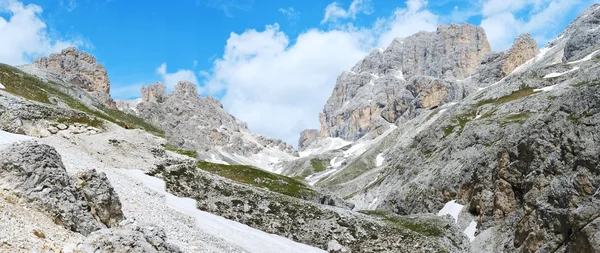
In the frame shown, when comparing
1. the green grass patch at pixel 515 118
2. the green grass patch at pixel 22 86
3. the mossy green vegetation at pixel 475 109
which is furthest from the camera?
the mossy green vegetation at pixel 475 109

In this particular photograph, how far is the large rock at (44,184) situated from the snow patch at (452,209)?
2154 inches

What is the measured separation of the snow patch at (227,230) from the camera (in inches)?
1286

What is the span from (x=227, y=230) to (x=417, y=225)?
29.2m

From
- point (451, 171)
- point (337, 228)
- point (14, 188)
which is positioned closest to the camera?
point (14, 188)

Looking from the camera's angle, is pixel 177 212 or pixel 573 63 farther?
pixel 573 63

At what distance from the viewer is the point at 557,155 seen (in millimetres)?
48062

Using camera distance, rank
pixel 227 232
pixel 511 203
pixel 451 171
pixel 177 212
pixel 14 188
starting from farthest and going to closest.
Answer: pixel 451 171, pixel 511 203, pixel 227 232, pixel 177 212, pixel 14 188

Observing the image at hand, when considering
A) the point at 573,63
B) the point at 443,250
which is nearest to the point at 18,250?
the point at 443,250

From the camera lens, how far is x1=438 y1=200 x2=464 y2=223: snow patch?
66750mm

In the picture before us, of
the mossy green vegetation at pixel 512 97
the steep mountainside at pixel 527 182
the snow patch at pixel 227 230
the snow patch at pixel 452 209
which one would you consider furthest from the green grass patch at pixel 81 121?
the mossy green vegetation at pixel 512 97

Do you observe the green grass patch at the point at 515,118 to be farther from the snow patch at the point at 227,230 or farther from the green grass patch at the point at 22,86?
the green grass patch at the point at 22,86

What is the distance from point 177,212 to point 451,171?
5573 centimetres

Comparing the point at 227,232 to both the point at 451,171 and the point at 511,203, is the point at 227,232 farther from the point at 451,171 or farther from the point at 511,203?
the point at 451,171

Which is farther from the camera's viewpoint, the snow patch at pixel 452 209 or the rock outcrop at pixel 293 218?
the snow patch at pixel 452 209
